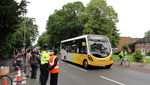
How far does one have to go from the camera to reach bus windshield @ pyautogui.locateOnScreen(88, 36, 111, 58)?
11.7 m

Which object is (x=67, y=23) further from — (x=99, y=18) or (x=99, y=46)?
(x=99, y=46)

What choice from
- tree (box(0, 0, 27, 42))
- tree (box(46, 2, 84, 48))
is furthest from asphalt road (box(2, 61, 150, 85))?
tree (box(46, 2, 84, 48))

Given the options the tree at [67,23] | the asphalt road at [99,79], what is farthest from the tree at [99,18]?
the asphalt road at [99,79]

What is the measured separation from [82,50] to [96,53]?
1.74m

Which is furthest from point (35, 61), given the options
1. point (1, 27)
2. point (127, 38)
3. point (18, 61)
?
point (127, 38)

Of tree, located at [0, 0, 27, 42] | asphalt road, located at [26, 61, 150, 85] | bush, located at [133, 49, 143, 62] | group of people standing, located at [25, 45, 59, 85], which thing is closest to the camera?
group of people standing, located at [25, 45, 59, 85]

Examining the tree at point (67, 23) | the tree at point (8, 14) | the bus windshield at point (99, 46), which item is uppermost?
the tree at point (67, 23)

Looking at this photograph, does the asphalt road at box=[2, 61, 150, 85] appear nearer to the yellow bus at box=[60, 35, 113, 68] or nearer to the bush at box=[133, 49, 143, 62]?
the yellow bus at box=[60, 35, 113, 68]

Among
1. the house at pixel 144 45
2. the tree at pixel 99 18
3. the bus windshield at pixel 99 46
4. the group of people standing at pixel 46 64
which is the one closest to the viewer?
the group of people standing at pixel 46 64

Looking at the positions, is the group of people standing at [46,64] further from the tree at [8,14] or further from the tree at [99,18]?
the tree at [99,18]

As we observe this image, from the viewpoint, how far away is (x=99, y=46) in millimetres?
12031

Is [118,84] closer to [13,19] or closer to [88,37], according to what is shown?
[88,37]

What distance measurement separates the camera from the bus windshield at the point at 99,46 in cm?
1166

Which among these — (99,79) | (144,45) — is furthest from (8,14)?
(144,45)
